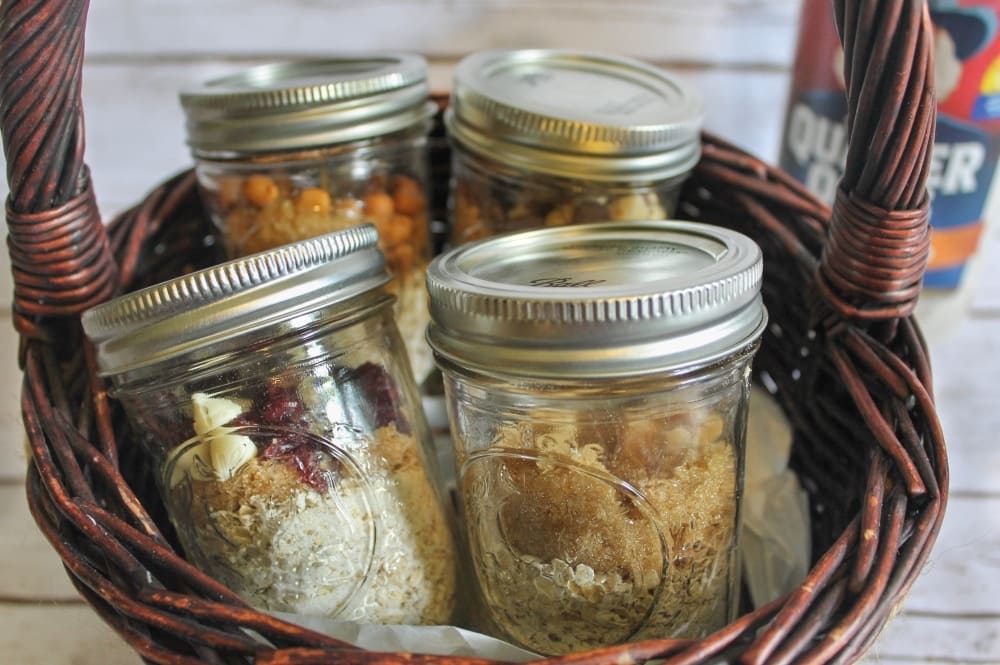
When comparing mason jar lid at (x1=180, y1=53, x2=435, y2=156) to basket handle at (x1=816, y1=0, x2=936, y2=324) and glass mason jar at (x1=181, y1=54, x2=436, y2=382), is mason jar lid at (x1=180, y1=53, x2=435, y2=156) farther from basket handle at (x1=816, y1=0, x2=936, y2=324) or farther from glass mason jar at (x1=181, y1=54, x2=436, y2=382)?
basket handle at (x1=816, y1=0, x2=936, y2=324)

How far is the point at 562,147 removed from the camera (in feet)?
1.86

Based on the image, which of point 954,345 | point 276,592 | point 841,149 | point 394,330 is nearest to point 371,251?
point 394,330

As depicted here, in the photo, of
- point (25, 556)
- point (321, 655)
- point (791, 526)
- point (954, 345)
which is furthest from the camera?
point (954, 345)

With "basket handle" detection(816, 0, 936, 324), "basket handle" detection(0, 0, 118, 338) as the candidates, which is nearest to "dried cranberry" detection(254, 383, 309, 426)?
"basket handle" detection(0, 0, 118, 338)

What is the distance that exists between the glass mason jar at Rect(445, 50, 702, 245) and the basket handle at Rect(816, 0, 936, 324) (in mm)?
136

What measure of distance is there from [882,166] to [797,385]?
207 mm

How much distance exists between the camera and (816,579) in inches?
15.2

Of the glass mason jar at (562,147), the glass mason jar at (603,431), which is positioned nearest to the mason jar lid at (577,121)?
the glass mason jar at (562,147)

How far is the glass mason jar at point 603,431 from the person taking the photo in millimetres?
398

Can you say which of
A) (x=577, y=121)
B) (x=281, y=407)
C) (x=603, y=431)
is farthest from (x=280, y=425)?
(x=577, y=121)

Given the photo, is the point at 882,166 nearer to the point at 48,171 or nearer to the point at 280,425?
the point at 280,425

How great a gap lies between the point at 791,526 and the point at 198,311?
43cm

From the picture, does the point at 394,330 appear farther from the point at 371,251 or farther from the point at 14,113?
the point at 14,113

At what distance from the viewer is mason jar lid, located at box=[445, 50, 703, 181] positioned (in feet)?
1.85
